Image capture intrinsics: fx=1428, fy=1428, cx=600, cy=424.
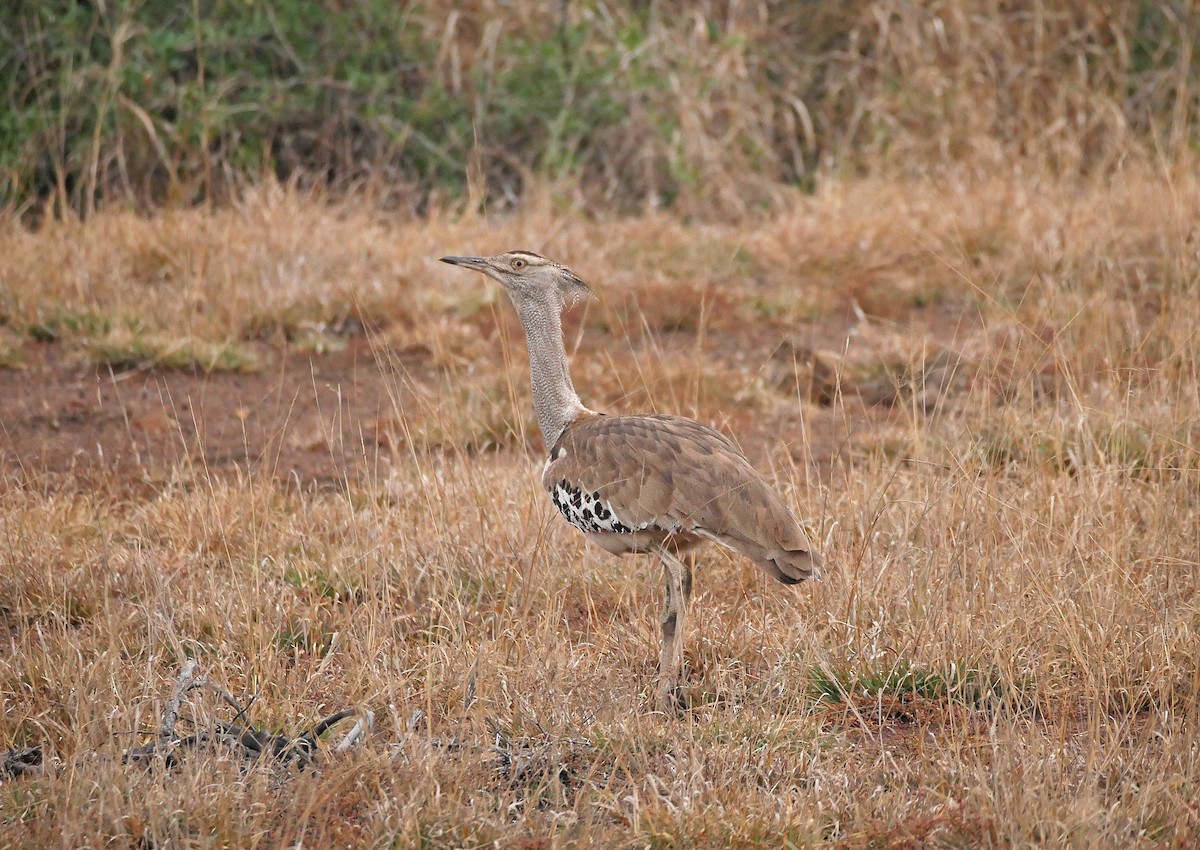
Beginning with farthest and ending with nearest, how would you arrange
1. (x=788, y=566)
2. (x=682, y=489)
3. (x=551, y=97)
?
(x=551, y=97) < (x=682, y=489) < (x=788, y=566)

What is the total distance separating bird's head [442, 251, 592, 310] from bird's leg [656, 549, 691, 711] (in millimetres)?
837

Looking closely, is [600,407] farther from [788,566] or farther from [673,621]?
[788,566]

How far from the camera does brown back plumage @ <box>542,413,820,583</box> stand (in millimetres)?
3230

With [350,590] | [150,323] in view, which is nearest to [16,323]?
[150,323]

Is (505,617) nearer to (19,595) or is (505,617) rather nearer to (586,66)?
(19,595)

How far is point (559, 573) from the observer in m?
3.91

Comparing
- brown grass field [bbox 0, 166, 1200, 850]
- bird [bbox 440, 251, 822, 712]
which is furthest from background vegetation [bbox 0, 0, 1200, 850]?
bird [bbox 440, 251, 822, 712]

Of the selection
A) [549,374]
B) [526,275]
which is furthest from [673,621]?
[526,275]

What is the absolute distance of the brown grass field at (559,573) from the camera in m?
2.69

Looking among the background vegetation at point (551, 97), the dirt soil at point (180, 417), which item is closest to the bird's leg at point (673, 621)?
the dirt soil at point (180, 417)

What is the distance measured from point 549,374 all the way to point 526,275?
28cm

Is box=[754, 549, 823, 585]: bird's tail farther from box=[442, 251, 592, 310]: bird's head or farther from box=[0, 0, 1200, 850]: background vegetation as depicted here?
box=[442, 251, 592, 310]: bird's head

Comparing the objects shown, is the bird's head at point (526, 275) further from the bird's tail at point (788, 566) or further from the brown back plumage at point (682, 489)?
the bird's tail at point (788, 566)

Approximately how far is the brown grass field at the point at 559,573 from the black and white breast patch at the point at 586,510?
0.17 m
